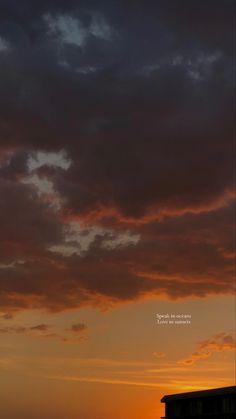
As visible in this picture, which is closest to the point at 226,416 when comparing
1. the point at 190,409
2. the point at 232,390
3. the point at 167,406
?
the point at 232,390

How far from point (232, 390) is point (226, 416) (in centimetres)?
547

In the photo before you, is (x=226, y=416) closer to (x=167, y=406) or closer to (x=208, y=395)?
(x=208, y=395)

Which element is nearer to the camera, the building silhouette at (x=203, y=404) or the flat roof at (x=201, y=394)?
the building silhouette at (x=203, y=404)

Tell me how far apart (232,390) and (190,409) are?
54.7 ft

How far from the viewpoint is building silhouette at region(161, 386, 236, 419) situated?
116 meters

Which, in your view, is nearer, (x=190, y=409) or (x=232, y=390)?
(x=232, y=390)

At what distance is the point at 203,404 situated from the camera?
409 feet

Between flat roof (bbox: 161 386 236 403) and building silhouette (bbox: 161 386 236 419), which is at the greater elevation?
flat roof (bbox: 161 386 236 403)

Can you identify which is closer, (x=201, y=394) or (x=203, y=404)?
(x=203, y=404)

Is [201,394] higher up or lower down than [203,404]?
higher up

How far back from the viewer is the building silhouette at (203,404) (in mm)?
116375

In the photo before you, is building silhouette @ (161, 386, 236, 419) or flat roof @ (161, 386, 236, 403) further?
flat roof @ (161, 386, 236, 403)

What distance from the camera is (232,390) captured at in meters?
116

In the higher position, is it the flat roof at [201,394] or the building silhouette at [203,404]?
the flat roof at [201,394]
